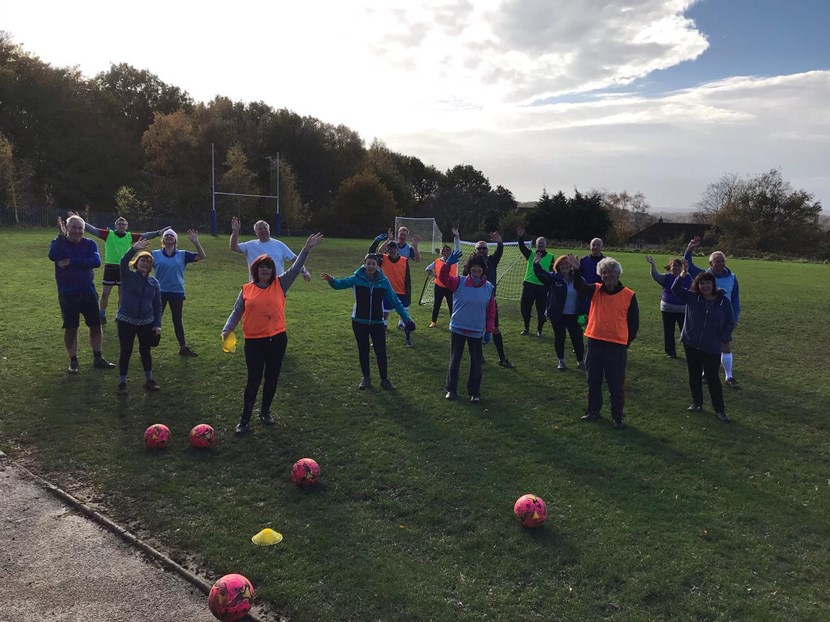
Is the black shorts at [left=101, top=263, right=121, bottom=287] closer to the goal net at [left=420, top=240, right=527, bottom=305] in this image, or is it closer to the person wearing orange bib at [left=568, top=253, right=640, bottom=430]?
the goal net at [left=420, top=240, right=527, bottom=305]

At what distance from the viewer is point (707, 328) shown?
304 inches

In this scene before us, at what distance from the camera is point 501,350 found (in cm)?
1035

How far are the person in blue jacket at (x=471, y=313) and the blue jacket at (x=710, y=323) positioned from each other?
8.84 feet

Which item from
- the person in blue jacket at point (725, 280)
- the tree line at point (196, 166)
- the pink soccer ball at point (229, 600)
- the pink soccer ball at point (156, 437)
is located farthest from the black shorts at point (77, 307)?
the tree line at point (196, 166)

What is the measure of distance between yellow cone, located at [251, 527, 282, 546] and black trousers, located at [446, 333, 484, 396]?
3920 millimetres

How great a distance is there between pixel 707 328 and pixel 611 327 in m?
1.50

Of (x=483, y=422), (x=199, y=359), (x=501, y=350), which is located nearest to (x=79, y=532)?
(x=483, y=422)

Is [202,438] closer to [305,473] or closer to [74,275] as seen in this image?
[305,473]

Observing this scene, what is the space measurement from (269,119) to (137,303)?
60773 mm

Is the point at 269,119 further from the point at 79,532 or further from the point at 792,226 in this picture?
the point at 79,532

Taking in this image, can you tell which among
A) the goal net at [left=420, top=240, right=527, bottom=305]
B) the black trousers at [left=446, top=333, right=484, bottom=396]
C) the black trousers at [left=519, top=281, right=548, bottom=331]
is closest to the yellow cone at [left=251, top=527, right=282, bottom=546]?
the black trousers at [left=446, top=333, right=484, bottom=396]

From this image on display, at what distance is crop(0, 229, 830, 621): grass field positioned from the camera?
13.9 ft

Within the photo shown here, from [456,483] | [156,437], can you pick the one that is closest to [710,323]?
[456,483]

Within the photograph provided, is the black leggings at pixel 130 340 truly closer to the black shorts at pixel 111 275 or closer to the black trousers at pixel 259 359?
the black trousers at pixel 259 359
